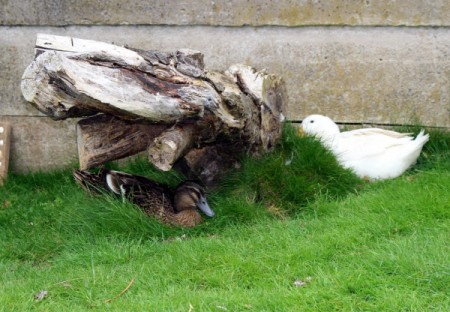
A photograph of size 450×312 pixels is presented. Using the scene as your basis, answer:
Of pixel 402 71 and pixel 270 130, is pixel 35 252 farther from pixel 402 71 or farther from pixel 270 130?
pixel 402 71

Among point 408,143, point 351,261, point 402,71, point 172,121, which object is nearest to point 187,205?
point 172,121

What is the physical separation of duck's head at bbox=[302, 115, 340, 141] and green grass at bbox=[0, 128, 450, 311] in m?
0.20

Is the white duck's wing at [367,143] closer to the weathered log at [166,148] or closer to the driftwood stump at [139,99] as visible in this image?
the driftwood stump at [139,99]

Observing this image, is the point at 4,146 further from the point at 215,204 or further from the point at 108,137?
the point at 215,204

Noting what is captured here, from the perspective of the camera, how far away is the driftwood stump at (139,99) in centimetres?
489

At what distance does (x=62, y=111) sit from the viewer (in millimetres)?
4996

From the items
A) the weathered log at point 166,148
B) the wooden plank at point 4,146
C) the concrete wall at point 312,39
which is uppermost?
the concrete wall at point 312,39

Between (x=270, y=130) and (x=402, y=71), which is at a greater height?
(x=402, y=71)

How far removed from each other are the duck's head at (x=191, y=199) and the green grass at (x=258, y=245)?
125 mm

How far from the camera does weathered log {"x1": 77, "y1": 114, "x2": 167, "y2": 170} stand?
5.50 m

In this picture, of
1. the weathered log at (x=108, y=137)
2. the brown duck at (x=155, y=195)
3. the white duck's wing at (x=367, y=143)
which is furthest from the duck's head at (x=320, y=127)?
the weathered log at (x=108, y=137)

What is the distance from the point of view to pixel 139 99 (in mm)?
5129

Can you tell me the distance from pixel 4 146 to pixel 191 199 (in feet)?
8.65

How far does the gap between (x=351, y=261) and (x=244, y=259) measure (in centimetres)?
73
